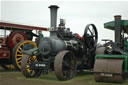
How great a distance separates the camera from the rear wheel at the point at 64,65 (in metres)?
6.63

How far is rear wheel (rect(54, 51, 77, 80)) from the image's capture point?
21.7 ft

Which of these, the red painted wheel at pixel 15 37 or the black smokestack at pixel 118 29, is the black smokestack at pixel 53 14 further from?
the red painted wheel at pixel 15 37

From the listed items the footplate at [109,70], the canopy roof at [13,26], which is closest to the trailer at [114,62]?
the footplate at [109,70]

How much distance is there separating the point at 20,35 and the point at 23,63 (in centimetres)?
297

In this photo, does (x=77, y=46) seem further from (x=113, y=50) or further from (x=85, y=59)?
(x=113, y=50)

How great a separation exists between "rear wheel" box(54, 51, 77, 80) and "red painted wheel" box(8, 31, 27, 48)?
3519 mm

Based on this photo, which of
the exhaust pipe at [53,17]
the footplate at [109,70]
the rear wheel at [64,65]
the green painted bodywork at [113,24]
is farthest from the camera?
the exhaust pipe at [53,17]

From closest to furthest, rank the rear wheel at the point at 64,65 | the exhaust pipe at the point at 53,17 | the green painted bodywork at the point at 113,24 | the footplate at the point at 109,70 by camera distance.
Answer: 1. the footplate at the point at 109,70
2. the rear wheel at the point at 64,65
3. the green painted bodywork at the point at 113,24
4. the exhaust pipe at the point at 53,17

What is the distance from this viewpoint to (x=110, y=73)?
6.31 meters

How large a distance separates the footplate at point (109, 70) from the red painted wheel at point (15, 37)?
4.80m

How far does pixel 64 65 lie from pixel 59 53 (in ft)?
1.55

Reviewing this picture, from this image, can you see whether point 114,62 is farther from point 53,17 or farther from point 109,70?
point 53,17

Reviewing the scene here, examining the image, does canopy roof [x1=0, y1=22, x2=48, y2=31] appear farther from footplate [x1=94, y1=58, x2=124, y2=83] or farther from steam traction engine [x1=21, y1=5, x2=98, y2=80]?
footplate [x1=94, y1=58, x2=124, y2=83]

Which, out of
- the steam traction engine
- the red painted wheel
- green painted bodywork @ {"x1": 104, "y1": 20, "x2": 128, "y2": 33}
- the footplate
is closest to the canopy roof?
the red painted wheel
